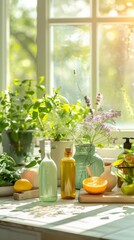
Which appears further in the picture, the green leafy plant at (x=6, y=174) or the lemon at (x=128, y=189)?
the green leafy plant at (x=6, y=174)

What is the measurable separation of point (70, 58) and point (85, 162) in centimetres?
69

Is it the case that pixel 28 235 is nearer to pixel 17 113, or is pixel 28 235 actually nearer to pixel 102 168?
pixel 102 168

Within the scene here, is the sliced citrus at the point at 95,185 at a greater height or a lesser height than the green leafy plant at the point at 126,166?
lesser

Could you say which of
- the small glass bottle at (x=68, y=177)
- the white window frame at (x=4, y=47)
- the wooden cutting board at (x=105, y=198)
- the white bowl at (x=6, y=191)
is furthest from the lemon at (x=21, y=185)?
the white window frame at (x=4, y=47)

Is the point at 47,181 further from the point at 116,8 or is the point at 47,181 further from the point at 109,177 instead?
the point at 116,8

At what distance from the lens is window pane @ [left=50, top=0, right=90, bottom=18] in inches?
127

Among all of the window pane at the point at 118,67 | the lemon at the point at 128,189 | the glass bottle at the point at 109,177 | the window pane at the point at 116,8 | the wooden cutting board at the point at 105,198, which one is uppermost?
the window pane at the point at 116,8

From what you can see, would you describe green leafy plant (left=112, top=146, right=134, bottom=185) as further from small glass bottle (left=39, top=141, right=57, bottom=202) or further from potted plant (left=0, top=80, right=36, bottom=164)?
potted plant (left=0, top=80, right=36, bottom=164)

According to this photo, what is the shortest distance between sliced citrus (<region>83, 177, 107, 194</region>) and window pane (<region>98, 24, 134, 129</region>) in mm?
669

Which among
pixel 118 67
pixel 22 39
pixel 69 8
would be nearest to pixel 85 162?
pixel 118 67

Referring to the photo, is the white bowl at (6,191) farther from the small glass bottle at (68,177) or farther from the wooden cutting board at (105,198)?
the wooden cutting board at (105,198)

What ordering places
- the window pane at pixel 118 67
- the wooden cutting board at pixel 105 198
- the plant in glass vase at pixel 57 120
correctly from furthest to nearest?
the window pane at pixel 118 67
the plant in glass vase at pixel 57 120
the wooden cutting board at pixel 105 198

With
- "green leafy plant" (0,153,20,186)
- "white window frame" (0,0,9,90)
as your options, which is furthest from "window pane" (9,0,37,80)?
"green leafy plant" (0,153,20,186)

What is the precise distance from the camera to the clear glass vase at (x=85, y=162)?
2775 mm
